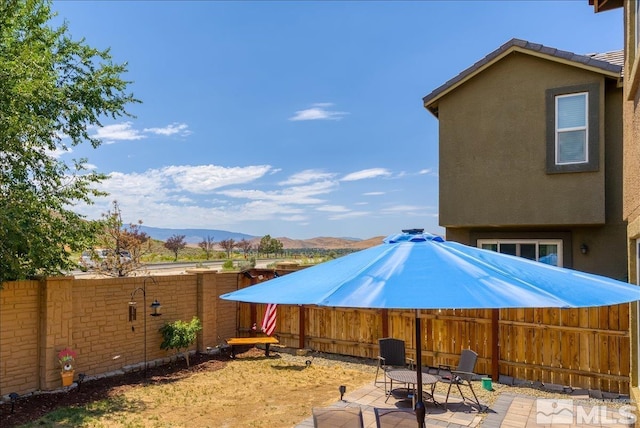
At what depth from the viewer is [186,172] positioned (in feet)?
114

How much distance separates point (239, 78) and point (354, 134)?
832 centimetres

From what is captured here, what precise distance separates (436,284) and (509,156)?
932 centimetres

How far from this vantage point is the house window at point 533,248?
35.8 feet

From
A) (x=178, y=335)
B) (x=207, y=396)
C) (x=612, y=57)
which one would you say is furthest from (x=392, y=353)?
(x=612, y=57)

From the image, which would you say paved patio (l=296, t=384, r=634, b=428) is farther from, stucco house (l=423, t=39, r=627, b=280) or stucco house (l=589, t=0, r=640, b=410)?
stucco house (l=423, t=39, r=627, b=280)

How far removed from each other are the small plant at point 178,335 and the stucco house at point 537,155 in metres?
7.43

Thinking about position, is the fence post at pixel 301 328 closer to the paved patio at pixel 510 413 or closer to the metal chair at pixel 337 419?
the paved patio at pixel 510 413

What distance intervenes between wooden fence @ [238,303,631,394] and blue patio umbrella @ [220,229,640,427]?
175 inches

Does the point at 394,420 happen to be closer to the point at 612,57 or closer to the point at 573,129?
the point at 573,129

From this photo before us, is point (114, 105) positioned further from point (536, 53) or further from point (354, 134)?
point (354, 134)

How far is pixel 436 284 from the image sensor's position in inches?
106

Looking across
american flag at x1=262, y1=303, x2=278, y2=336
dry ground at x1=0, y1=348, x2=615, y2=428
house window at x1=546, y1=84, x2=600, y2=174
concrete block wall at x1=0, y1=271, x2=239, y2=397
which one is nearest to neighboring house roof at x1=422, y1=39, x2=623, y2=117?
house window at x1=546, y1=84, x2=600, y2=174

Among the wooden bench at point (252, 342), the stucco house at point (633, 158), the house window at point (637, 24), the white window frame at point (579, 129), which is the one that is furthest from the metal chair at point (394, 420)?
the white window frame at point (579, 129)

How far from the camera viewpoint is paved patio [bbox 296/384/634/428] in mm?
6488
